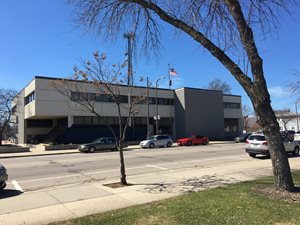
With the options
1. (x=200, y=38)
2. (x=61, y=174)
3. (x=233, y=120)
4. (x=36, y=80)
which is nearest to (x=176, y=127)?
(x=233, y=120)

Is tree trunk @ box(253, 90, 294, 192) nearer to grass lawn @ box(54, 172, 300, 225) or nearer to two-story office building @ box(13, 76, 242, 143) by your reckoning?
grass lawn @ box(54, 172, 300, 225)

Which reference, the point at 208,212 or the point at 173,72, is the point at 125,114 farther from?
the point at 208,212

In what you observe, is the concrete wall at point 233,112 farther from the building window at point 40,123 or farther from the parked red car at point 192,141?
the building window at point 40,123

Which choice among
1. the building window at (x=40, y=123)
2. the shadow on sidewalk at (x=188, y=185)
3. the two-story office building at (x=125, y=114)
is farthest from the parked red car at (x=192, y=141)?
the shadow on sidewalk at (x=188, y=185)

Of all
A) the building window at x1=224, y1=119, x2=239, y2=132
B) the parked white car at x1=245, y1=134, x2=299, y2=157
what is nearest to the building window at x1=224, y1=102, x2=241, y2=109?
the building window at x1=224, y1=119, x2=239, y2=132

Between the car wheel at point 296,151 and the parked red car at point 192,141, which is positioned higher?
the parked red car at point 192,141

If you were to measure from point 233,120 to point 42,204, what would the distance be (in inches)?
2470

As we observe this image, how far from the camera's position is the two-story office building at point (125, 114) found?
44.8 m

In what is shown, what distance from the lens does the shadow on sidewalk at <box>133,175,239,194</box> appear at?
10156 mm

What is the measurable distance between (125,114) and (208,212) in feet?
141

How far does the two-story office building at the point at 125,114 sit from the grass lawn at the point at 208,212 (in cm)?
3518

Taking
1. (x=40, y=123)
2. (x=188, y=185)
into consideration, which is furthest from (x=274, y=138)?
(x=40, y=123)

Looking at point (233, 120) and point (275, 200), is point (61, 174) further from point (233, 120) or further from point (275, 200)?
point (233, 120)

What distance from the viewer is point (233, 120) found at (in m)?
68.1
